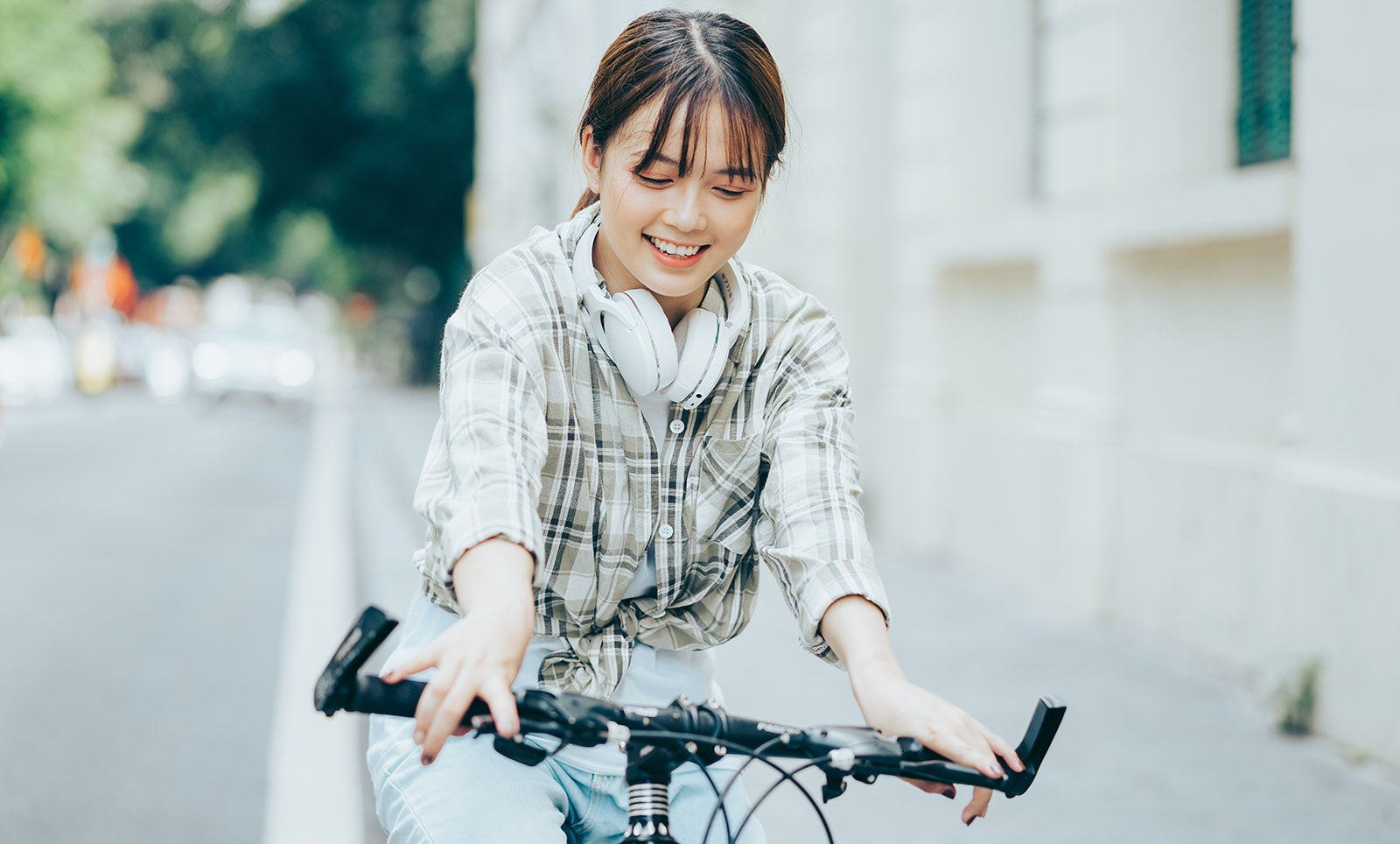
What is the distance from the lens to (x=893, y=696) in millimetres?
1724

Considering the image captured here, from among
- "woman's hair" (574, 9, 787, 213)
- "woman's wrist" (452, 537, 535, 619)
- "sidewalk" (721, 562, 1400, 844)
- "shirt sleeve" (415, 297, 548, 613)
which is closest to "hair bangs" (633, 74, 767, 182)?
"woman's hair" (574, 9, 787, 213)

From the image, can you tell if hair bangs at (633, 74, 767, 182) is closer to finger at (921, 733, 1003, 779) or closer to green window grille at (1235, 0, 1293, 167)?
finger at (921, 733, 1003, 779)

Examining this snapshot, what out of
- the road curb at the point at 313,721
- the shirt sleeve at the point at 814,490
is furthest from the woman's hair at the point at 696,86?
the road curb at the point at 313,721

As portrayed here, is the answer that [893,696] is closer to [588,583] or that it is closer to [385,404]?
[588,583]

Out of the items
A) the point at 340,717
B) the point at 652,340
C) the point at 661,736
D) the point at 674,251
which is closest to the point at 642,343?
the point at 652,340

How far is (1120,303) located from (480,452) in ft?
20.2

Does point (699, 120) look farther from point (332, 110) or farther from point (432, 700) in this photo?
point (332, 110)

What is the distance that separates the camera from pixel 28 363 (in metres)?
31.7

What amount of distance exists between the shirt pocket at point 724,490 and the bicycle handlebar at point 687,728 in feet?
1.35

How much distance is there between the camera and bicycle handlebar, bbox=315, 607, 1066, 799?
1.46 m

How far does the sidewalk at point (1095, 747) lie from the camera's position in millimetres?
4289

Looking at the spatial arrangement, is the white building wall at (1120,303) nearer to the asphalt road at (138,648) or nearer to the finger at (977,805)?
the finger at (977,805)

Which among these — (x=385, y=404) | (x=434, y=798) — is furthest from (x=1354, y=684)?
(x=385, y=404)

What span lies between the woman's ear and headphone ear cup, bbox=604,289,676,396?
7.4 inches
